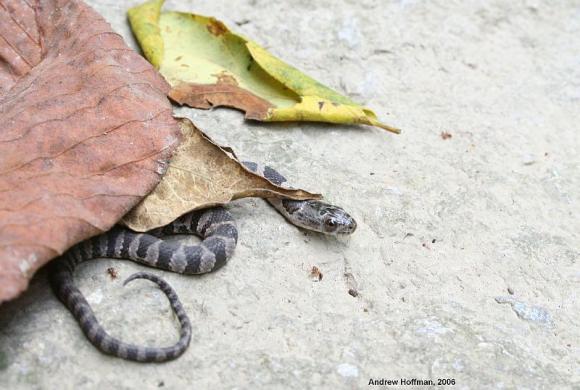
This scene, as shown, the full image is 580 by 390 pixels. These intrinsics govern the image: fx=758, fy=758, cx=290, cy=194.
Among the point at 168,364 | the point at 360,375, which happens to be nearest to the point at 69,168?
the point at 168,364

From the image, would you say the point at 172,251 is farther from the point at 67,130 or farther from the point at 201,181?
the point at 67,130

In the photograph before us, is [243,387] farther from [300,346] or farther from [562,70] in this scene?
[562,70]

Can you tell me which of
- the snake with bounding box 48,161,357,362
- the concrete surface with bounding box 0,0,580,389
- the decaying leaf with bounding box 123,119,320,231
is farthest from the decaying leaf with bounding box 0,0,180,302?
the concrete surface with bounding box 0,0,580,389

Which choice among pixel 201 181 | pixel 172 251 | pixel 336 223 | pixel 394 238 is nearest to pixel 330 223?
pixel 336 223

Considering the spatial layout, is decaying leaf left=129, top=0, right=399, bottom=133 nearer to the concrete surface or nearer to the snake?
the concrete surface

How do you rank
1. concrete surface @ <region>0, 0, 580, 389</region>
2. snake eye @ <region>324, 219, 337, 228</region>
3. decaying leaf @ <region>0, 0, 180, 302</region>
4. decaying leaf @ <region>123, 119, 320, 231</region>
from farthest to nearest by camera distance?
snake eye @ <region>324, 219, 337, 228</region>
decaying leaf @ <region>123, 119, 320, 231</region>
concrete surface @ <region>0, 0, 580, 389</region>
decaying leaf @ <region>0, 0, 180, 302</region>
